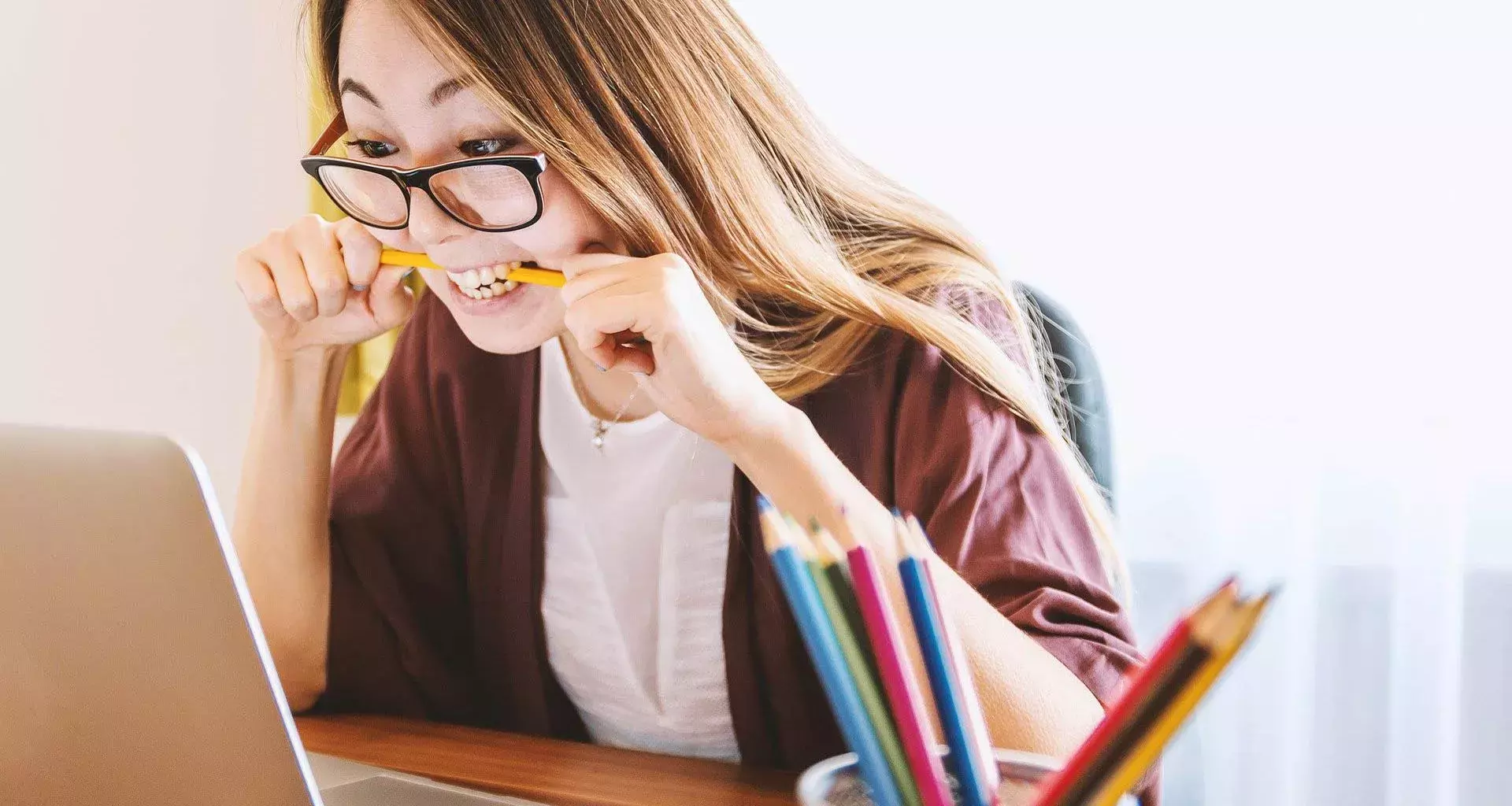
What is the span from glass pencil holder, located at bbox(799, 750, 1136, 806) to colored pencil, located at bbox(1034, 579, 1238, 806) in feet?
0.23

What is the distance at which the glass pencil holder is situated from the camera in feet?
1.22

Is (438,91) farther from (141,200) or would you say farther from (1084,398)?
(141,200)

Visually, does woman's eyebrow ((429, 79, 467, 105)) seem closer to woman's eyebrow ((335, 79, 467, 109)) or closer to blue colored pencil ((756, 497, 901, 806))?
woman's eyebrow ((335, 79, 467, 109))

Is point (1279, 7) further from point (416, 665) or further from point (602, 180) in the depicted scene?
point (416, 665)

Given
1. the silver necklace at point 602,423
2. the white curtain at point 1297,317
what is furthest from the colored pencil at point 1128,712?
the white curtain at point 1297,317

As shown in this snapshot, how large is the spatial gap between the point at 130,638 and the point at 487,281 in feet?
1.56

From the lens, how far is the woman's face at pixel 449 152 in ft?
2.83

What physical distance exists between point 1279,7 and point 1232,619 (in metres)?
1.48

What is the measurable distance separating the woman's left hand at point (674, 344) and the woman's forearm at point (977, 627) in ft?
0.06

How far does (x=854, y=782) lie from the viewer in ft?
1.24

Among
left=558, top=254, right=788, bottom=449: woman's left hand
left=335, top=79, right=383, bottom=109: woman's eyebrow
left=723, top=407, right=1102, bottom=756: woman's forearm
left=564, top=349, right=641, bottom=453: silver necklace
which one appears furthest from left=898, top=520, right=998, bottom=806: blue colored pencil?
left=564, top=349, right=641, bottom=453: silver necklace

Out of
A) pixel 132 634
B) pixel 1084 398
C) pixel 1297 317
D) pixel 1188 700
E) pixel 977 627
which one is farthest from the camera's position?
pixel 1297 317

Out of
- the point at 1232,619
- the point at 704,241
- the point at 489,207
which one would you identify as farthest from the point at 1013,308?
the point at 1232,619

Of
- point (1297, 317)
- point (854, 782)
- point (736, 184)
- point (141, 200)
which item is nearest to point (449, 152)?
point (736, 184)
